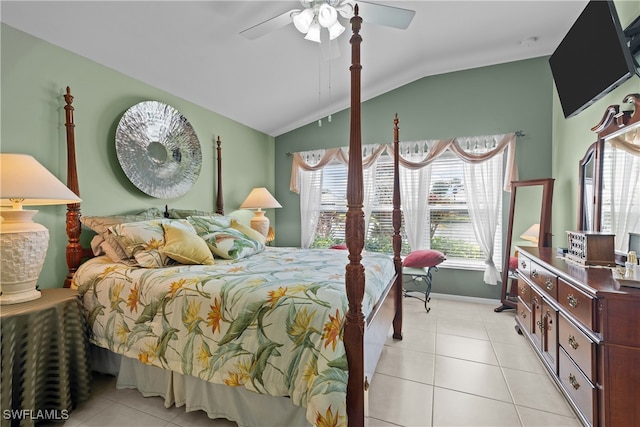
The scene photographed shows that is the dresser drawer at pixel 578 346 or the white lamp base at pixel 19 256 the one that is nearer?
the dresser drawer at pixel 578 346

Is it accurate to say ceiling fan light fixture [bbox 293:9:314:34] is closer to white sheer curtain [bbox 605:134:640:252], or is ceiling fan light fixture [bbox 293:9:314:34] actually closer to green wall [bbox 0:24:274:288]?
green wall [bbox 0:24:274:288]

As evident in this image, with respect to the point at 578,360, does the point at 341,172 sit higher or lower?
higher

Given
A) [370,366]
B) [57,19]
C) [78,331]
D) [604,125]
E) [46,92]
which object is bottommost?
[370,366]

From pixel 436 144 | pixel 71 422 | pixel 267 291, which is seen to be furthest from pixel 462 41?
pixel 71 422

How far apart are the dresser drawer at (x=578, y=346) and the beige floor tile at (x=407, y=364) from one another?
2.78 feet

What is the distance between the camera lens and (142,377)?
1826 millimetres

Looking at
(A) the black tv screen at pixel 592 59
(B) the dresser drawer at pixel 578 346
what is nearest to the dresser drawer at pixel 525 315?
(B) the dresser drawer at pixel 578 346

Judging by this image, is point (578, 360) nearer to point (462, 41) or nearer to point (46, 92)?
point (462, 41)

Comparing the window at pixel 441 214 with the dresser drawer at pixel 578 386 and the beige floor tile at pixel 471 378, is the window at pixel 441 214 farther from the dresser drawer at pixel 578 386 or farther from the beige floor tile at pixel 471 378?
the dresser drawer at pixel 578 386

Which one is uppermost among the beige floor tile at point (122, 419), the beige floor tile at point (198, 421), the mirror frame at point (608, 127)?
the mirror frame at point (608, 127)

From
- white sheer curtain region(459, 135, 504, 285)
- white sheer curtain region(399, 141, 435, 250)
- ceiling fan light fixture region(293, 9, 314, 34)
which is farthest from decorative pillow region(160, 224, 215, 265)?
white sheer curtain region(459, 135, 504, 285)

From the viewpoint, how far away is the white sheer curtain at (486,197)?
354cm

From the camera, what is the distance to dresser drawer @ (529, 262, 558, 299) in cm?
185

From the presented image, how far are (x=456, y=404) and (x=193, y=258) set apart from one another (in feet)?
6.54
